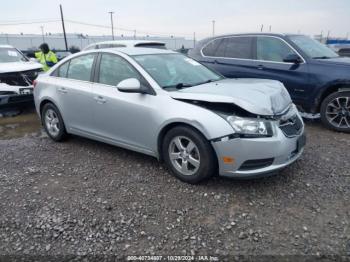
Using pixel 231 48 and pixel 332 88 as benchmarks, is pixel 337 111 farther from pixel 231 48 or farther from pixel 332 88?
pixel 231 48

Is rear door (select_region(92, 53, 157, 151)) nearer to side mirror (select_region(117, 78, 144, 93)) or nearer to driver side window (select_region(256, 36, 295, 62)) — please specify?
side mirror (select_region(117, 78, 144, 93))

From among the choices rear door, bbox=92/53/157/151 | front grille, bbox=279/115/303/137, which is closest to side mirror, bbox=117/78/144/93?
rear door, bbox=92/53/157/151

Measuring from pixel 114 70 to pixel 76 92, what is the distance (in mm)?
736

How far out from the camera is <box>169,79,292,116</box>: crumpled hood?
336 centimetres

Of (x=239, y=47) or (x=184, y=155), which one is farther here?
(x=239, y=47)

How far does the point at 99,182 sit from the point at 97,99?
3.87ft

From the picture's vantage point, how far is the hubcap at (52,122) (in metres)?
5.30

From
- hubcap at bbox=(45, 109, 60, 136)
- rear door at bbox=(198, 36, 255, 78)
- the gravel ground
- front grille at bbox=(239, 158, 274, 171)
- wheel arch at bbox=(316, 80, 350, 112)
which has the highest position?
rear door at bbox=(198, 36, 255, 78)

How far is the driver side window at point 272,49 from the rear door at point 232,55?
145 millimetres

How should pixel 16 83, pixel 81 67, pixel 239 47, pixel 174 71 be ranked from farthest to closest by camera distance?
pixel 16 83
pixel 239 47
pixel 81 67
pixel 174 71

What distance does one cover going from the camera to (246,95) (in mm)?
3498

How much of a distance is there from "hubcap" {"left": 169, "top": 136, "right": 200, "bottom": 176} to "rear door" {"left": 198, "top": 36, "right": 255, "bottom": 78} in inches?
130

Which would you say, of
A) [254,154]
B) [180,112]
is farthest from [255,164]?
[180,112]

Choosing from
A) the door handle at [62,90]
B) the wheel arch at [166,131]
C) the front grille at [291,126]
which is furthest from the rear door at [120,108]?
the front grille at [291,126]
